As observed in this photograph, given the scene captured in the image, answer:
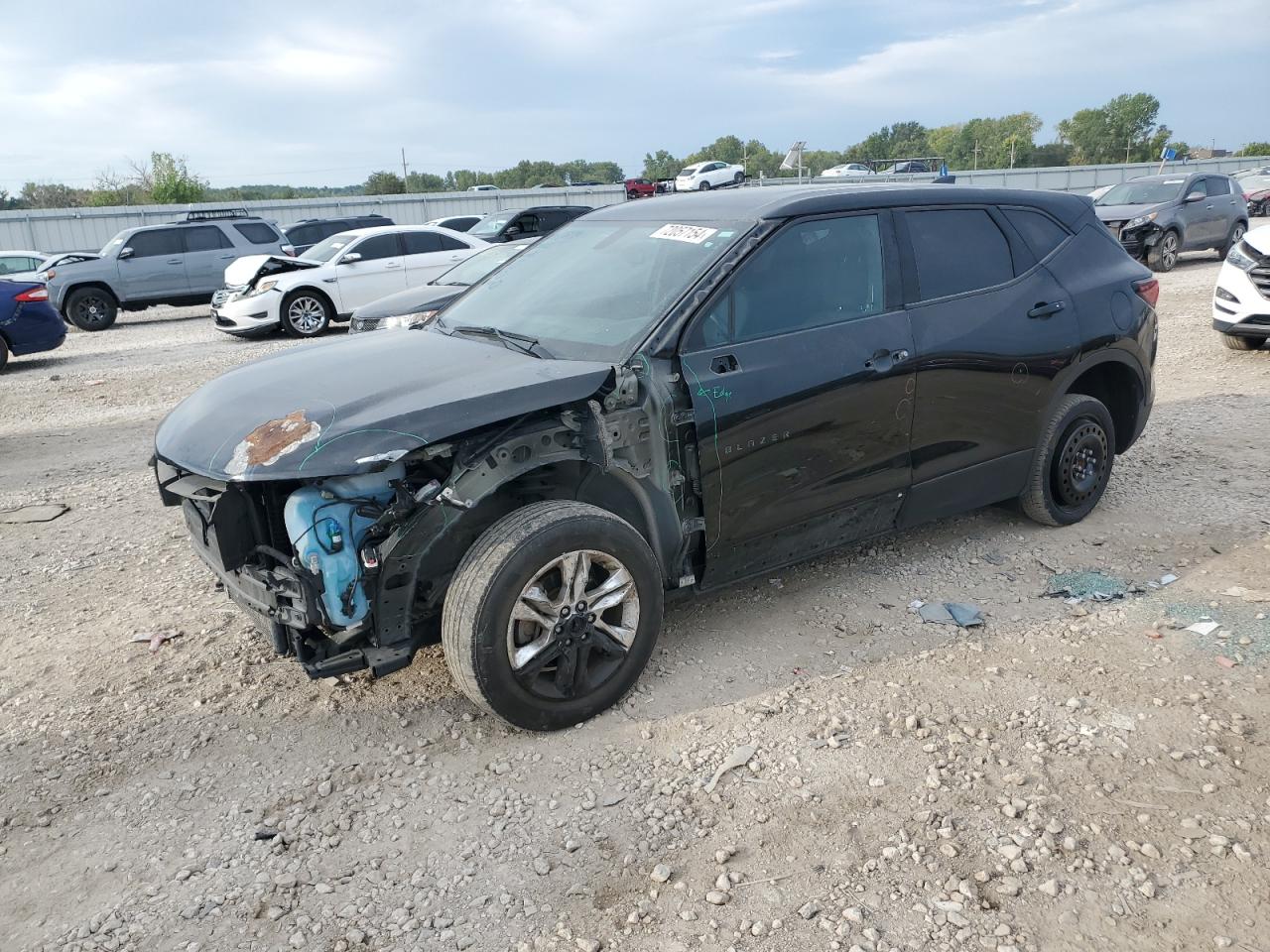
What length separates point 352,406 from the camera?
314 cm

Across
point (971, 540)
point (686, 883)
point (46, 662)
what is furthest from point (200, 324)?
point (686, 883)

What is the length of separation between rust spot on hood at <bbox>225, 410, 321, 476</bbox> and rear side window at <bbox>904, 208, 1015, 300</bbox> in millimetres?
2673

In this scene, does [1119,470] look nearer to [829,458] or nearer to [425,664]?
[829,458]

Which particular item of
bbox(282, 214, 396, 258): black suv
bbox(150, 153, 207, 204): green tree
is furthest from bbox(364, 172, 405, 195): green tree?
bbox(282, 214, 396, 258): black suv

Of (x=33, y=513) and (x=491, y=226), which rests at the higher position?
(x=491, y=226)

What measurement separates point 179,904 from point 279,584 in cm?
95

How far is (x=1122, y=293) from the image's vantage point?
4941 mm

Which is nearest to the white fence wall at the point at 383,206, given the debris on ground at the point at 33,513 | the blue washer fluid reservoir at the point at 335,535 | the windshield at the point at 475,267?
the windshield at the point at 475,267

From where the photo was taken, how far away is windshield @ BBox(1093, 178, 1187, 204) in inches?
674

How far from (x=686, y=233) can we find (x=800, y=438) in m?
1.00

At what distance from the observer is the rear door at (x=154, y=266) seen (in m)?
16.8

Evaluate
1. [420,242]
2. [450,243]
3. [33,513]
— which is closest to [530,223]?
[450,243]

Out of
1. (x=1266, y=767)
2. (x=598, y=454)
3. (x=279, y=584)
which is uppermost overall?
(x=598, y=454)

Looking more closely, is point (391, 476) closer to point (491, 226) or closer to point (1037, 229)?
point (1037, 229)
